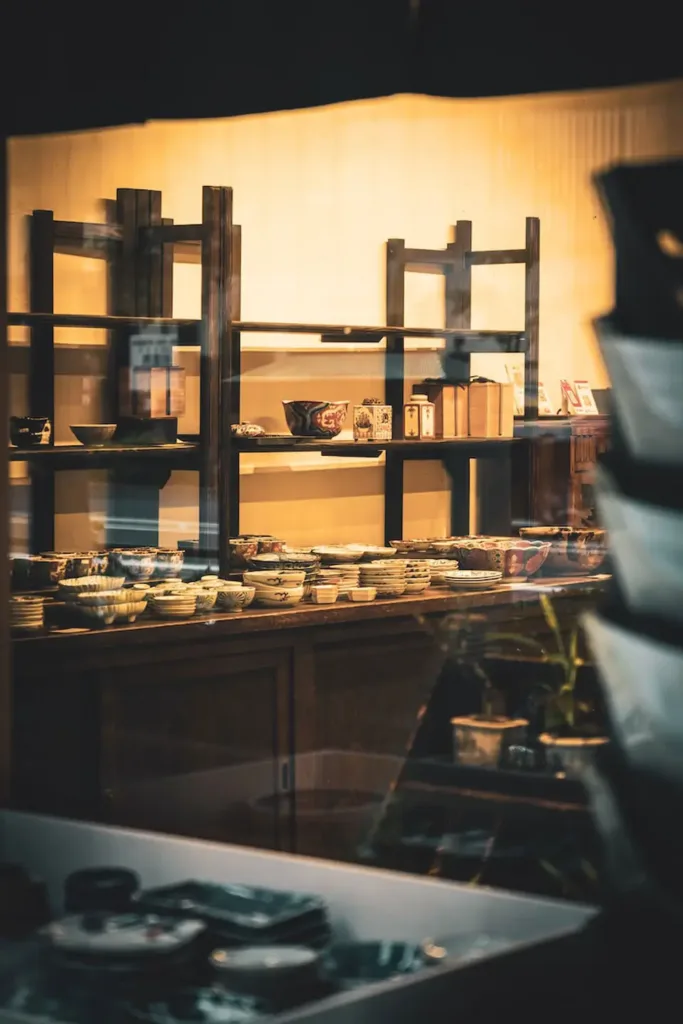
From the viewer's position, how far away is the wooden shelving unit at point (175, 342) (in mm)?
3637

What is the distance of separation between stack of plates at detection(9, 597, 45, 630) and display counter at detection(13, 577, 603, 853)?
1.5 inches

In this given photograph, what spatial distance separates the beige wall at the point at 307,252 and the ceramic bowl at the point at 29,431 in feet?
0.47

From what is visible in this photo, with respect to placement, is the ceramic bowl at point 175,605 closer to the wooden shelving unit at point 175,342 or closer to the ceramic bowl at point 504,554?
the wooden shelving unit at point 175,342

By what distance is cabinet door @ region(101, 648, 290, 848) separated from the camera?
2.72m

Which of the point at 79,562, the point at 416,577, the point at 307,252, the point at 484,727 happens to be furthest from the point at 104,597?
the point at 307,252

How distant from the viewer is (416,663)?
2871 millimetres

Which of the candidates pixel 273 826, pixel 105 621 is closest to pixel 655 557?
pixel 273 826

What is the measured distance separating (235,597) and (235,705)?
0.38 metres

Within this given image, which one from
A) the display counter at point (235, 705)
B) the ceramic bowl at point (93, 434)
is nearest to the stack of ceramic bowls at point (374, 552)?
the display counter at point (235, 705)

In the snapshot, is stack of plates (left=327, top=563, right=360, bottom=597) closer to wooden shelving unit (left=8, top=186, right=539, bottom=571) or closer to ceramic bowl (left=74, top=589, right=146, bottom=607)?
wooden shelving unit (left=8, top=186, right=539, bottom=571)

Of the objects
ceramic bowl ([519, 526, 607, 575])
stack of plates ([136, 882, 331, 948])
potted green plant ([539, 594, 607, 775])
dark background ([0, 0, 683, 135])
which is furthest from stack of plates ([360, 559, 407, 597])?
dark background ([0, 0, 683, 135])

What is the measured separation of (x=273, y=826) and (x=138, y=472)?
1.43 m

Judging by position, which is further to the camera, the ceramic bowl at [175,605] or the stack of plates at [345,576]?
the stack of plates at [345,576]

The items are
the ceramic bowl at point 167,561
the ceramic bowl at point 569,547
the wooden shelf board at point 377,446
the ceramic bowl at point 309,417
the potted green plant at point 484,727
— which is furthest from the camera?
the ceramic bowl at point 309,417
